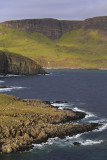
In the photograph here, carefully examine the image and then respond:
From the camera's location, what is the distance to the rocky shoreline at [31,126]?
59.1 m

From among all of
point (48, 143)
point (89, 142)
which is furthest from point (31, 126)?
point (89, 142)

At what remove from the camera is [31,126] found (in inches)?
2613

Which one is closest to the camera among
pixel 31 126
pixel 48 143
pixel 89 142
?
pixel 48 143

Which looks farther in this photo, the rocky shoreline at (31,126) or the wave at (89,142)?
the wave at (89,142)

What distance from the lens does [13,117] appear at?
71188 mm

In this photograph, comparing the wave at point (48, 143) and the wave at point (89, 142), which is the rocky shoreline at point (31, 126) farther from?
the wave at point (89, 142)

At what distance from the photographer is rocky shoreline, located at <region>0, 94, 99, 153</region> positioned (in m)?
59.1

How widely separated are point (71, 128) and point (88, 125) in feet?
20.1

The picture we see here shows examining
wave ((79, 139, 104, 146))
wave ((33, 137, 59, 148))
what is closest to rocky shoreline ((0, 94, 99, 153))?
wave ((33, 137, 59, 148))

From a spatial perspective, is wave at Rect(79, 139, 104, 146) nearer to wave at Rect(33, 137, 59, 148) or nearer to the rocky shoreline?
the rocky shoreline

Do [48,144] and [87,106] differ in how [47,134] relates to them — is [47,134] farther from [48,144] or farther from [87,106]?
[87,106]

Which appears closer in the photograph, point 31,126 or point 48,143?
point 48,143

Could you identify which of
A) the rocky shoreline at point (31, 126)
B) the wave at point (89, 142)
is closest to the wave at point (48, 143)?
the rocky shoreline at point (31, 126)

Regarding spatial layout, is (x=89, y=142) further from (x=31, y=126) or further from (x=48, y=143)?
(x=31, y=126)
